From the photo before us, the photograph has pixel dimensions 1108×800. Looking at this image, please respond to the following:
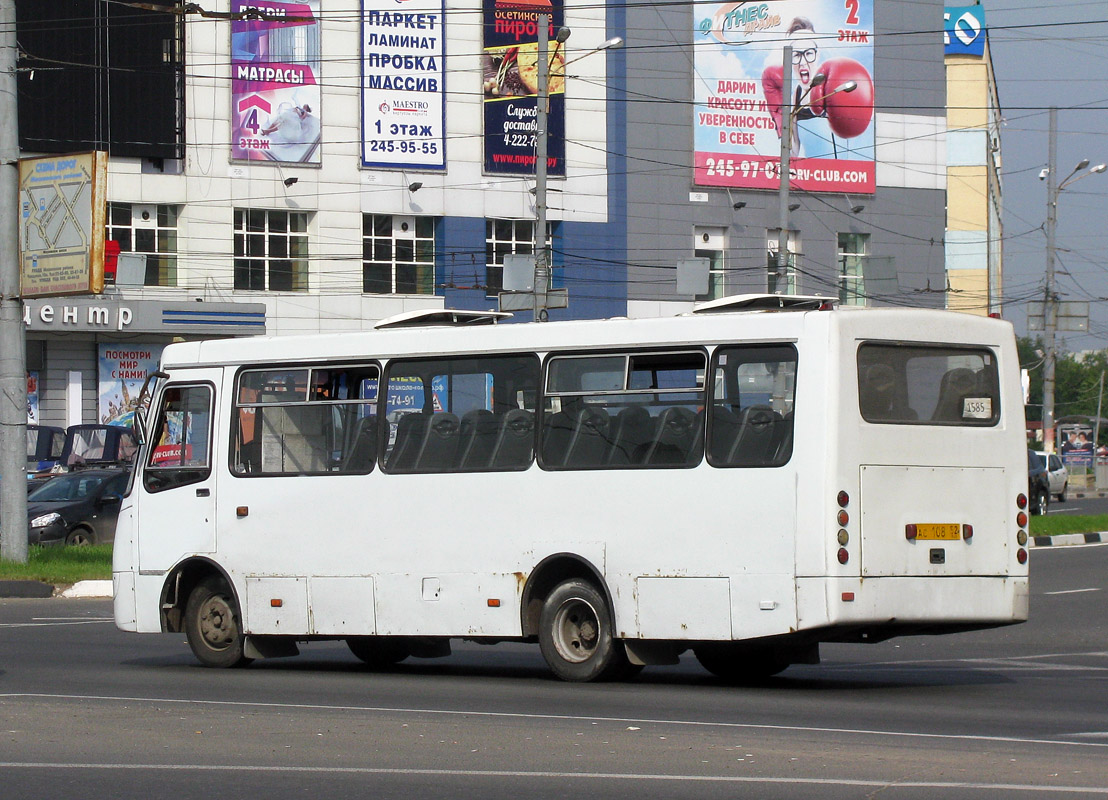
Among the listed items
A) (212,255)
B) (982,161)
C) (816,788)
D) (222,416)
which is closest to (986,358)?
(816,788)

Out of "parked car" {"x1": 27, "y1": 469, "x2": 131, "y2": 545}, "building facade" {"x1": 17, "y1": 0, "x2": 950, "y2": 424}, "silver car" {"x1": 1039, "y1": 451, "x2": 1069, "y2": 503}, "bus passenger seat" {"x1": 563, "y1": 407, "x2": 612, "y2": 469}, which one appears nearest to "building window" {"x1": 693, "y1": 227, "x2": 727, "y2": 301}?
"building facade" {"x1": 17, "y1": 0, "x2": 950, "y2": 424}

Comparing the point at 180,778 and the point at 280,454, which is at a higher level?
the point at 280,454

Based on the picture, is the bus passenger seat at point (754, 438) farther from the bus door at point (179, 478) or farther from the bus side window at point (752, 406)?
the bus door at point (179, 478)

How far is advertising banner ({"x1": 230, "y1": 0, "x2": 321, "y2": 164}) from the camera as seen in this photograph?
42.8 m

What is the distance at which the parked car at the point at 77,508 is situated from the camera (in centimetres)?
2695

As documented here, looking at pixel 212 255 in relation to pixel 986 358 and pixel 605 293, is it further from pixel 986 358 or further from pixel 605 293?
pixel 986 358

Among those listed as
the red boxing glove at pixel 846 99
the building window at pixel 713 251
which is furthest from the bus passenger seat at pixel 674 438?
the red boxing glove at pixel 846 99

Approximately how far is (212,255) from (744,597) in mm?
34868

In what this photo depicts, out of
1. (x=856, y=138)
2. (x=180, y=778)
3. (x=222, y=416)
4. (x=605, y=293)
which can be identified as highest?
(x=856, y=138)

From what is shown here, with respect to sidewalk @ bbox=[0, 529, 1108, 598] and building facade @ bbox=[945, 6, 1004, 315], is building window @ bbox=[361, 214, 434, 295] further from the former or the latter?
building facade @ bbox=[945, 6, 1004, 315]

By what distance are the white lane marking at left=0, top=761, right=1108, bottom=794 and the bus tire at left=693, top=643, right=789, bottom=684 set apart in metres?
4.49

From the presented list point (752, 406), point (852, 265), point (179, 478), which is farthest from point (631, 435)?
point (852, 265)

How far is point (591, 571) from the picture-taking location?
11.5 meters

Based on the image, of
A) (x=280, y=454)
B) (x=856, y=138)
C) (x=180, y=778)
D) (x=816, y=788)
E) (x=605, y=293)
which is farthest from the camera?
(x=856, y=138)
